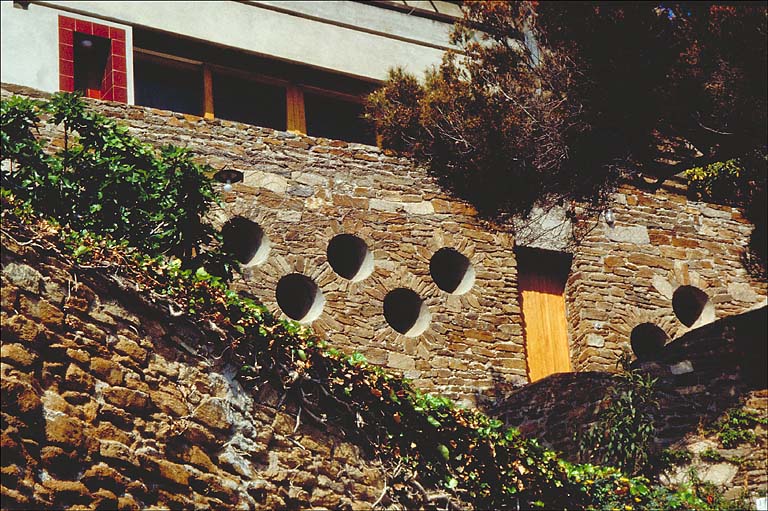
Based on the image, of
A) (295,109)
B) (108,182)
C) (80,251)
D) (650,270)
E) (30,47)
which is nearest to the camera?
(80,251)

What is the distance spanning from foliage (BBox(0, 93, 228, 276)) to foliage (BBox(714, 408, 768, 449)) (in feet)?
17.0

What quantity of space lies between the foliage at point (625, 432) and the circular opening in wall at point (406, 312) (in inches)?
103

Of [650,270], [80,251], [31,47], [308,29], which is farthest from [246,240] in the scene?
[80,251]

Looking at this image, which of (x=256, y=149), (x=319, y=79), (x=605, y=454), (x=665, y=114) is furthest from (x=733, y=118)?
(x=319, y=79)

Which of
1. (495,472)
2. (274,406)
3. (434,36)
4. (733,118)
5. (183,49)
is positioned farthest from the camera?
(434,36)

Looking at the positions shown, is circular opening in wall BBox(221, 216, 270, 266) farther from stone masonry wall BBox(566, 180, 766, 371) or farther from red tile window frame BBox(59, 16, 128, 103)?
stone masonry wall BBox(566, 180, 766, 371)

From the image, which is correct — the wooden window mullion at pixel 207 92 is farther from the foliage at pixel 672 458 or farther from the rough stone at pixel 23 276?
the rough stone at pixel 23 276

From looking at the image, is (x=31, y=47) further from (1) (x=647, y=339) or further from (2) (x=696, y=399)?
(2) (x=696, y=399)

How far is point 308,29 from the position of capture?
16.0 meters

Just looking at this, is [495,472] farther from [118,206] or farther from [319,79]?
[319,79]

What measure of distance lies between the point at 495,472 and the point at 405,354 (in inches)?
151

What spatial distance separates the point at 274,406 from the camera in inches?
326

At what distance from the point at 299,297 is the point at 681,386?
13.8 feet

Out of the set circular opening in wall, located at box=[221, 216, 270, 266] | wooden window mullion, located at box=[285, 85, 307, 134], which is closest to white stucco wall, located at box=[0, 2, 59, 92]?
circular opening in wall, located at box=[221, 216, 270, 266]
